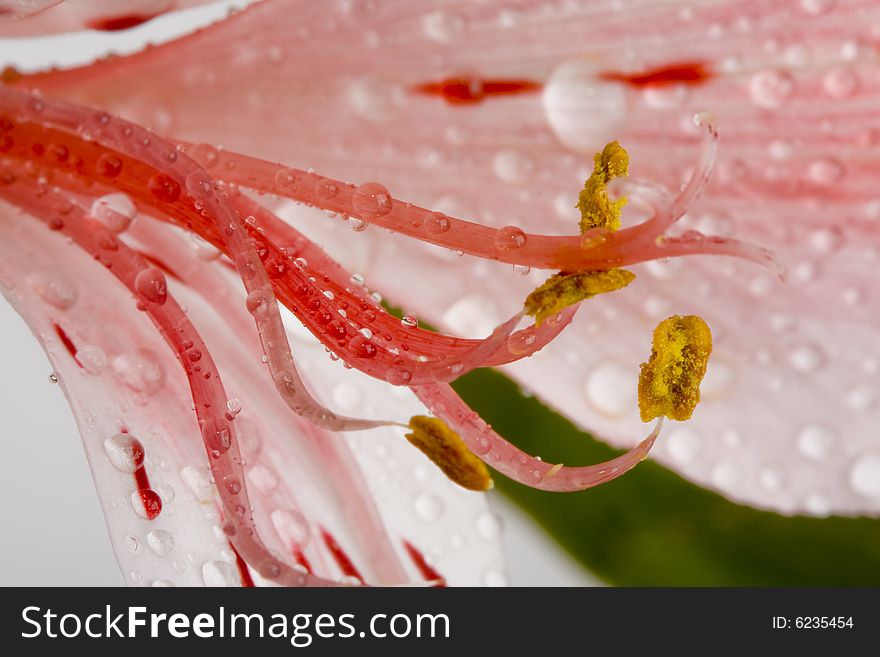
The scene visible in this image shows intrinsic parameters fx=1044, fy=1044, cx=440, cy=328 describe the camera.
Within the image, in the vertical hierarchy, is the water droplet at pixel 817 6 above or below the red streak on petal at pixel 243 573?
above

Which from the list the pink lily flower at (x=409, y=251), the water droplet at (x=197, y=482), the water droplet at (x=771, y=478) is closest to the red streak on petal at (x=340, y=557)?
the pink lily flower at (x=409, y=251)

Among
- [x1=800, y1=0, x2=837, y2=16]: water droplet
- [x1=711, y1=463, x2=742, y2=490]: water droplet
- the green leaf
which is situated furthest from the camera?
the green leaf

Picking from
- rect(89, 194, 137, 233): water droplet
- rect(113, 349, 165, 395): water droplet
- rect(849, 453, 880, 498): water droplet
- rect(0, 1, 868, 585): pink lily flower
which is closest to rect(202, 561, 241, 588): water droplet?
rect(0, 1, 868, 585): pink lily flower

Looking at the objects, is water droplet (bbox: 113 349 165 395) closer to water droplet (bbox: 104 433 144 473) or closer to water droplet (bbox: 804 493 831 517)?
water droplet (bbox: 104 433 144 473)

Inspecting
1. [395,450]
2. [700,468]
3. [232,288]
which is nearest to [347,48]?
[232,288]

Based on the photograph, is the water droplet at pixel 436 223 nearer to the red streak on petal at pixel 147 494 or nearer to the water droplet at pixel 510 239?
the water droplet at pixel 510 239

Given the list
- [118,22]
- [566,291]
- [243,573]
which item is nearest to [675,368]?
[566,291]

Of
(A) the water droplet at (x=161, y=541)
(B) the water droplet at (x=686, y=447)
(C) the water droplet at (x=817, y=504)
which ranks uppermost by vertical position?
(B) the water droplet at (x=686, y=447)

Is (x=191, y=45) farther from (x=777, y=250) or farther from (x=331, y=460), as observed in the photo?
(x=777, y=250)
